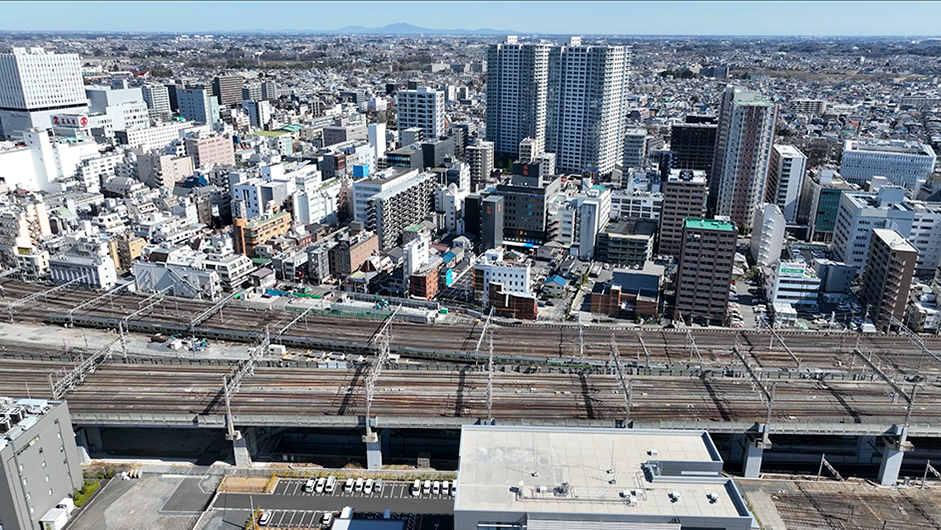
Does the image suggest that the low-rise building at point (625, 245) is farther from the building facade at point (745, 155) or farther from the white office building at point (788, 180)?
the white office building at point (788, 180)

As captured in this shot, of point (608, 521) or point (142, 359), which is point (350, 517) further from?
point (142, 359)

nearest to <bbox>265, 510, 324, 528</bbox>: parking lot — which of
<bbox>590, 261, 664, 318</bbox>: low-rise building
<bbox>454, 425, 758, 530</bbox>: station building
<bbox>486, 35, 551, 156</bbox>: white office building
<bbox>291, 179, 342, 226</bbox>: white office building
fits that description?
<bbox>454, 425, 758, 530</bbox>: station building

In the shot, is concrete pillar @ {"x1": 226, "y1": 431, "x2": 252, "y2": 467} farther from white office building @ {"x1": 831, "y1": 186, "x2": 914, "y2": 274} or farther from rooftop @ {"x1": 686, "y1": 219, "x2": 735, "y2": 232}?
white office building @ {"x1": 831, "y1": 186, "x2": 914, "y2": 274}

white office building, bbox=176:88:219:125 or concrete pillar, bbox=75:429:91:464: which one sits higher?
white office building, bbox=176:88:219:125

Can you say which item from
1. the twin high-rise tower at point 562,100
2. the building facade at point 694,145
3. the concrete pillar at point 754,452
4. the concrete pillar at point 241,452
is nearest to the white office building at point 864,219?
the building facade at point 694,145

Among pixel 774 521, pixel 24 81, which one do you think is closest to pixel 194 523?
pixel 774 521

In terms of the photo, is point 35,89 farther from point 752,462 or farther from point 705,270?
point 752,462

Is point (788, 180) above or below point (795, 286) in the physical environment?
above

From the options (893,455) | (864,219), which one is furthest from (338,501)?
(864,219)
